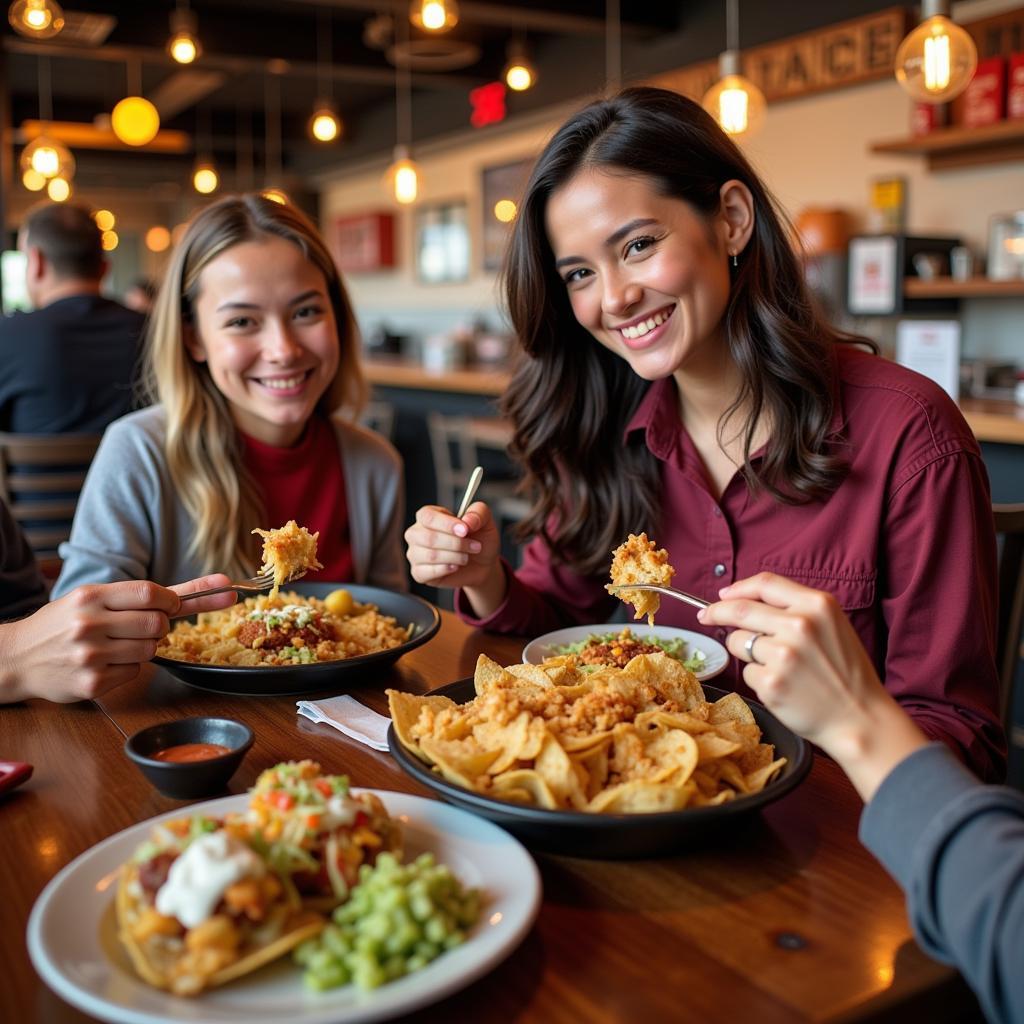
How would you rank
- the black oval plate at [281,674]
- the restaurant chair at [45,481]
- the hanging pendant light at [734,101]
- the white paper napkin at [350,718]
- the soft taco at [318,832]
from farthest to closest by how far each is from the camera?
the hanging pendant light at [734,101] → the restaurant chair at [45,481] → the black oval plate at [281,674] → the white paper napkin at [350,718] → the soft taco at [318,832]

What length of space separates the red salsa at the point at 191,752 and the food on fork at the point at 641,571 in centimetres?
58

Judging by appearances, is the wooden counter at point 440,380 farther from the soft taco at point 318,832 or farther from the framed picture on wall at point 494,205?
the soft taco at point 318,832

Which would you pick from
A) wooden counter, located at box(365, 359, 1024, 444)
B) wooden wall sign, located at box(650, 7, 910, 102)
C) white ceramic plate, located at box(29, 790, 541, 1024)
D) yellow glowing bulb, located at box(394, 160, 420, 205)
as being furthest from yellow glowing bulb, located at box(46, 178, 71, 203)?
white ceramic plate, located at box(29, 790, 541, 1024)

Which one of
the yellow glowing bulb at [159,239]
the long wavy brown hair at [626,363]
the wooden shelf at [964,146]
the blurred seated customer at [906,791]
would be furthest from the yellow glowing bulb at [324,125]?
the yellow glowing bulb at [159,239]

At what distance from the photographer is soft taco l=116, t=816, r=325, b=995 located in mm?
775

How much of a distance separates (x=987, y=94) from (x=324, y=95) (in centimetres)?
771

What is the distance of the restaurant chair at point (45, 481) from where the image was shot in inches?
123

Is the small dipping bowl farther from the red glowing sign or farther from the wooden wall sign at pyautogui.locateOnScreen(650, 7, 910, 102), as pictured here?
the red glowing sign

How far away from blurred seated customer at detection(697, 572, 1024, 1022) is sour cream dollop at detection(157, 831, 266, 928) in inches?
18.6

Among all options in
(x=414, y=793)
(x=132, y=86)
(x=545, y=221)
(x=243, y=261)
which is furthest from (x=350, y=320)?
(x=132, y=86)

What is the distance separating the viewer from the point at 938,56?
133 inches

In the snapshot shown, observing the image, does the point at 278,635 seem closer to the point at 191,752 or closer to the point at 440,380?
the point at 191,752

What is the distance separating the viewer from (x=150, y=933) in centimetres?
79

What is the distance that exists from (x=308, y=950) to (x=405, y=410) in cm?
687
